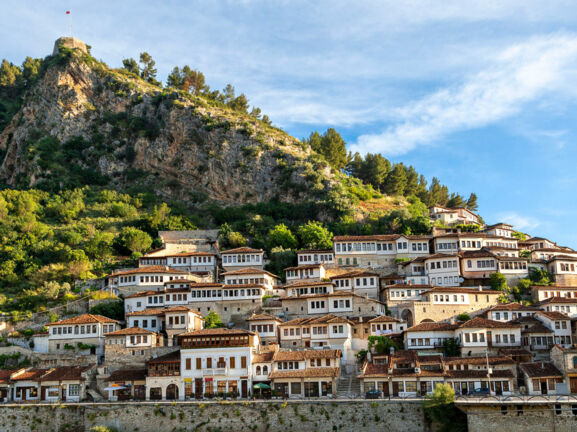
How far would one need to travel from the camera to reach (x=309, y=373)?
50.0 meters

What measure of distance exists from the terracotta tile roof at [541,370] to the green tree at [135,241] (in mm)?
47082

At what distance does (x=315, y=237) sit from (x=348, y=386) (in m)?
27.4

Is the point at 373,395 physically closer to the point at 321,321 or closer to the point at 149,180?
the point at 321,321

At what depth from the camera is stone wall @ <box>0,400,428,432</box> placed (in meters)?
45.0

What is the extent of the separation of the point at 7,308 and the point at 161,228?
25.1 metres

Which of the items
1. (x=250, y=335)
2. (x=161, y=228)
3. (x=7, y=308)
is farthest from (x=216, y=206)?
(x=250, y=335)

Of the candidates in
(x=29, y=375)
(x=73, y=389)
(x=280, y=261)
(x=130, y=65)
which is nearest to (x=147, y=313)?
(x=73, y=389)

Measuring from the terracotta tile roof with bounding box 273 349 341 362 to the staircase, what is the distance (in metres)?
2.06

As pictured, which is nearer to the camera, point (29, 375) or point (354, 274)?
point (29, 375)

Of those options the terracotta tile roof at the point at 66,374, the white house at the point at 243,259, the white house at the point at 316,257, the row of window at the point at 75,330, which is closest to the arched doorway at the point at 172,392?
the terracotta tile roof at the point at 66,374

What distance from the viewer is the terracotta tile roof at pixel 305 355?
51.3m

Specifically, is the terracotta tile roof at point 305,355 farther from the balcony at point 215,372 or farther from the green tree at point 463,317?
the green tree at point 463,317

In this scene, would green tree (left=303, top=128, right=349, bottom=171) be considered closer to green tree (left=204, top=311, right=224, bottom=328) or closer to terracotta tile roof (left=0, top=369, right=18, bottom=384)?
green tree (left=204, top=311, right=224, bottom=328)

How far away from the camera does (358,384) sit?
50875 millimetres
